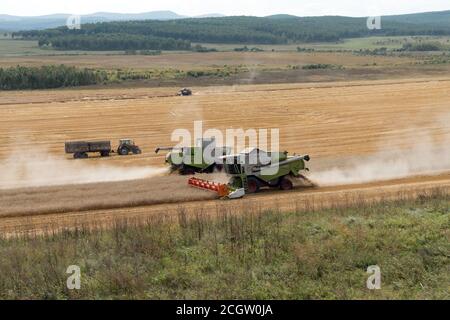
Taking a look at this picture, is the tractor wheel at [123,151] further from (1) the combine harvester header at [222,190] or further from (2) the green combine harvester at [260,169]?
(2) the green combine harvester at [260,169]

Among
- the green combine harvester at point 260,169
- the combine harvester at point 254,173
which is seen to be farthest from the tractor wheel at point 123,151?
the green combine harvester at point 260,169

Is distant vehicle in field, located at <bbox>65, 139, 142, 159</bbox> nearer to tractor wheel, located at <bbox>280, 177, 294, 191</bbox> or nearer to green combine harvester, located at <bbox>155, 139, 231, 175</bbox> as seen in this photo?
green combine harvester, located at <bbox>155, 139, 231, 175</bbox>

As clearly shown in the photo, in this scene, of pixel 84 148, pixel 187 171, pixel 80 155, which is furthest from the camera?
pixel 80 155

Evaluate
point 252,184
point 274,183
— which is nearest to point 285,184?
point 274,183

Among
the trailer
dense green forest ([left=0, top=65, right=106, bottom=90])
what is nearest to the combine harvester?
the trailer

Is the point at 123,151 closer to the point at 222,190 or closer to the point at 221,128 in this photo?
the point at 221,128

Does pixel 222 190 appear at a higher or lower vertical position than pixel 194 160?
lower

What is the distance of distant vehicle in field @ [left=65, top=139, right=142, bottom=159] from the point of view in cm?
4244

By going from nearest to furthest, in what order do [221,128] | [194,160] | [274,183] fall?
[274,183]
[194,160]
[221,128]

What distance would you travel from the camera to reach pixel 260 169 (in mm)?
28016

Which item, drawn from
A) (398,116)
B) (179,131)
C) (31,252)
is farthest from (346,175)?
(398,116)

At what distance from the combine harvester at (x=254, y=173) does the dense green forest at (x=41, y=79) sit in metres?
66.8

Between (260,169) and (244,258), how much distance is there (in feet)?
39.8

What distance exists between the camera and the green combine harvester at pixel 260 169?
27531mm
